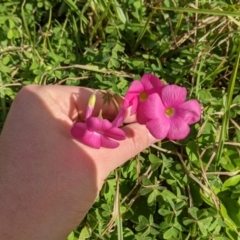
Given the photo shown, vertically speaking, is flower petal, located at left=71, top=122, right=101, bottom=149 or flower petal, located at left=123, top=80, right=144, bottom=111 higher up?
flower petal, located at left=123, top=80, right=144, bottom=111

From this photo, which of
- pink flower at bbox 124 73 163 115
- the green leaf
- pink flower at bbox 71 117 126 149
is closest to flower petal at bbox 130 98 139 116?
pink flower at bbox 124 73 163 115

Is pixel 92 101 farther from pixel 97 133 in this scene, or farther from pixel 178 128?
pixel 178 128

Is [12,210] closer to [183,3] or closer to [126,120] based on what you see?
[126,120]

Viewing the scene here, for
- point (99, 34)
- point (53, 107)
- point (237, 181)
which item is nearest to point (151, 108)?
point (53, 107)

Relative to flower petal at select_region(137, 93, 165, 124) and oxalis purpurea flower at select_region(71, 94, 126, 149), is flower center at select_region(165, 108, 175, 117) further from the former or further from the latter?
oxalis purpurea flower at select_region(71, 94, 126, 149)

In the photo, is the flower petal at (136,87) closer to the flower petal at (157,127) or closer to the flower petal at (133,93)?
the flower petal at (133,93)
